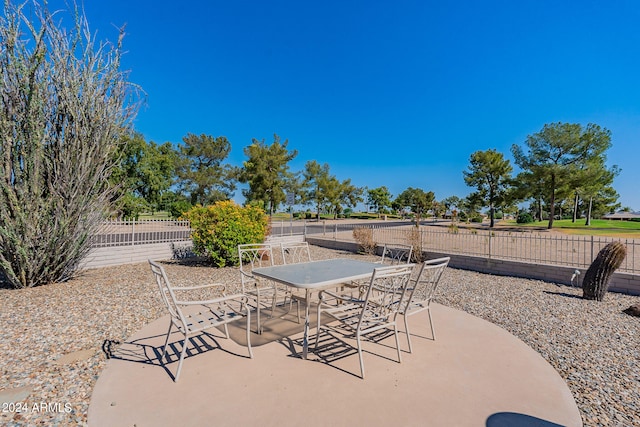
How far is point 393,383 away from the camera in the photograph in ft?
7.64

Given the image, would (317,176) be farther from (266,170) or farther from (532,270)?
(532,270)

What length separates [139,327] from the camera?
3.55 metres

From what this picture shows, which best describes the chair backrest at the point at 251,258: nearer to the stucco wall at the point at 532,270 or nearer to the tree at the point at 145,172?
the stucco wall at the point at 532,270

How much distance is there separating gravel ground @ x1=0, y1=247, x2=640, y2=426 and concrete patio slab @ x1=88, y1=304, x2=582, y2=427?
185 mm

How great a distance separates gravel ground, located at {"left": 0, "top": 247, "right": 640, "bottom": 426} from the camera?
83.7 inches

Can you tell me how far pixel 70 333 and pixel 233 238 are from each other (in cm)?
426

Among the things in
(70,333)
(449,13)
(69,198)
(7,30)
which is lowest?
(70,333)

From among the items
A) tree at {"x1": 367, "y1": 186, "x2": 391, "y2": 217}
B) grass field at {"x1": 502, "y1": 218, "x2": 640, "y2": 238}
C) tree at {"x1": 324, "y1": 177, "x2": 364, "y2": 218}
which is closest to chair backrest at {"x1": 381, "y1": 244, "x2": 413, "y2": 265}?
grass field at {"x1": 502, "y1": 218, "x2": 640, "y2": 238}

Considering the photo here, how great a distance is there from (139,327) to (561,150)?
27207 mm

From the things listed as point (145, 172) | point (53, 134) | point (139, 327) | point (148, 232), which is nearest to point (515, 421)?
point (139, 327)

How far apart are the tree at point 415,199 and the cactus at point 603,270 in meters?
41.1

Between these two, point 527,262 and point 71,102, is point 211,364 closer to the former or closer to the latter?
point 71,102

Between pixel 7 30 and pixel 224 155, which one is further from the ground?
pixel 224 155

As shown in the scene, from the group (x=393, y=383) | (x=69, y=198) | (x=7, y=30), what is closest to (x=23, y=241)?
(x=69, y=198)
